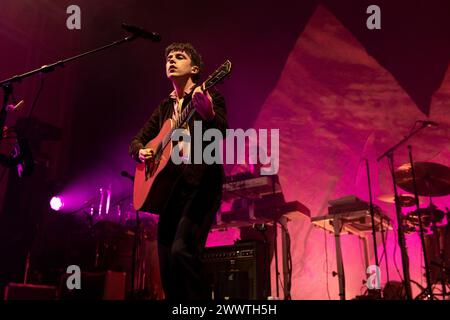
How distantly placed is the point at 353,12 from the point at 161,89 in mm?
3262

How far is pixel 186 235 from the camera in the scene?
1.95 metres

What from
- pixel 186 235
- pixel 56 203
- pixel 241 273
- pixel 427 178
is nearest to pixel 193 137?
pixel 186 235

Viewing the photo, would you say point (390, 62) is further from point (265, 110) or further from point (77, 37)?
point (77, 37)

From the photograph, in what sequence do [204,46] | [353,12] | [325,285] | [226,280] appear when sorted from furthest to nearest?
[204,46], [353,12], [325,285], [226,280]

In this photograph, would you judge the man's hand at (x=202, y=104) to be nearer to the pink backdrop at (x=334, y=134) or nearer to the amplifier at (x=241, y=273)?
the amplifier at (x=241, y=273)

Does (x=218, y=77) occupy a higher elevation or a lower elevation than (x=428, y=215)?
higher

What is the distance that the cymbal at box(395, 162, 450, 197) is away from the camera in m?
4.28

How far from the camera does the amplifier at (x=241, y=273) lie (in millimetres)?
4227

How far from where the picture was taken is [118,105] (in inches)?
295

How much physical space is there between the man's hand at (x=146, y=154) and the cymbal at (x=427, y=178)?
2994 mm

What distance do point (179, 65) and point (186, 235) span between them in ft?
3.17

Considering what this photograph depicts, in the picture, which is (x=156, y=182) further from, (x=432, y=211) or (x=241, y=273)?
(x=432, y=211)

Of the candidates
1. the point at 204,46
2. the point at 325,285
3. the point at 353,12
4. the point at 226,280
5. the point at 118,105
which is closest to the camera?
the point at 226,280
